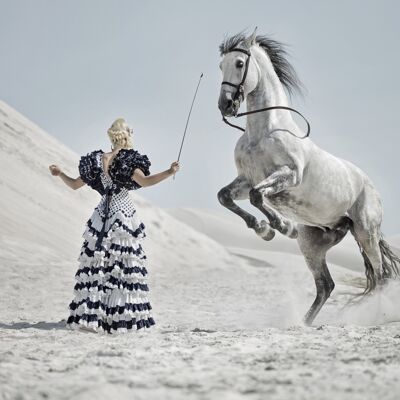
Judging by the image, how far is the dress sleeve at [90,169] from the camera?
16.9ft

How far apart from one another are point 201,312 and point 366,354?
195 inches

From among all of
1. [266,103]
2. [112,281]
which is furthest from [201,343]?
[266,103]

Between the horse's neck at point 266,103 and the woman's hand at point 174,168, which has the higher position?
the horse's neck at point 266,103

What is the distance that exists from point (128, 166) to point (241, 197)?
1.42m

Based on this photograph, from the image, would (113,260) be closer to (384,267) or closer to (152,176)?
→ (152,176)

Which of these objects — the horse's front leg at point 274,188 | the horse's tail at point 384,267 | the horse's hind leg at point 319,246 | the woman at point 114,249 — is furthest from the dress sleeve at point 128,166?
the horse's tail at point 384,267

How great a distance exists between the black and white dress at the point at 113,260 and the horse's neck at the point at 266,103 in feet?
4.56

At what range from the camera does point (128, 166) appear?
16.6 ft

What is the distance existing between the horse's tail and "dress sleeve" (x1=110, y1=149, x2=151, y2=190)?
10.6 feet

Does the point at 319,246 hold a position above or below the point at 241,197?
below

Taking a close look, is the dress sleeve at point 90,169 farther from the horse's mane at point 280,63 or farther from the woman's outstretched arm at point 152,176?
the horse's mane at point 280,63

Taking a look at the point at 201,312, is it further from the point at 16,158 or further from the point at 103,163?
the point at 16,158

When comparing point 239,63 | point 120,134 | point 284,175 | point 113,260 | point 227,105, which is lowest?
point 113,260

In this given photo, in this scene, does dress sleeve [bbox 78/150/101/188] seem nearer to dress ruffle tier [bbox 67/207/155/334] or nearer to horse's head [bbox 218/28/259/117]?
dress ruffle tier [bbox 67/207/155/334]
